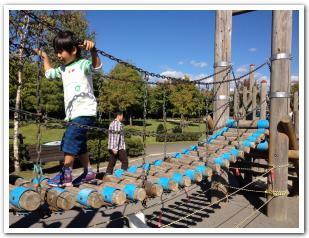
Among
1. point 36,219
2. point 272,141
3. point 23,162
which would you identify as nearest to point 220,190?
point 272,141

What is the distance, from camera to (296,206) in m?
6.51

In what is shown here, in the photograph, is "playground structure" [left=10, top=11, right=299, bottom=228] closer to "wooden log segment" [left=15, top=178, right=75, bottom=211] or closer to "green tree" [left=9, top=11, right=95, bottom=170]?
"wooden log segment" [left=15, top=178, right=75, bottom=211]

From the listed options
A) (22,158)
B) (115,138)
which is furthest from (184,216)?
(22,158)

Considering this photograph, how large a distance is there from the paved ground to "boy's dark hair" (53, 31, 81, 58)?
2.88 m

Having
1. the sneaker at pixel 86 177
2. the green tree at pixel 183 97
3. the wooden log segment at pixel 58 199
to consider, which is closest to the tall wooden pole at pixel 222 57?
the sneaker at pixel 86 177

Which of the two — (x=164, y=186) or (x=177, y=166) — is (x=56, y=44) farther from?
(x=177, y=166)

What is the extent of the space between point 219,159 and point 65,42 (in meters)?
3.01

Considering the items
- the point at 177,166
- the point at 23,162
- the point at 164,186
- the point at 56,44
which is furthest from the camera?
the point at 23,162

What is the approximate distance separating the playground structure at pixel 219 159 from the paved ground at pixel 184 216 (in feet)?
1.13

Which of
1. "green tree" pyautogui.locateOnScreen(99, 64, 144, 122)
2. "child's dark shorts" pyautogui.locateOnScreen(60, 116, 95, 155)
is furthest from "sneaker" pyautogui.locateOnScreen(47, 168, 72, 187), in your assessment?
"green tree" pyautogui.locateOnScreen(99, 64, 144, 122)

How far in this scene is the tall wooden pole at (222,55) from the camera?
6289mm

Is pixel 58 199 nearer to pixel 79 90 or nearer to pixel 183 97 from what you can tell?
pixel 79 90
